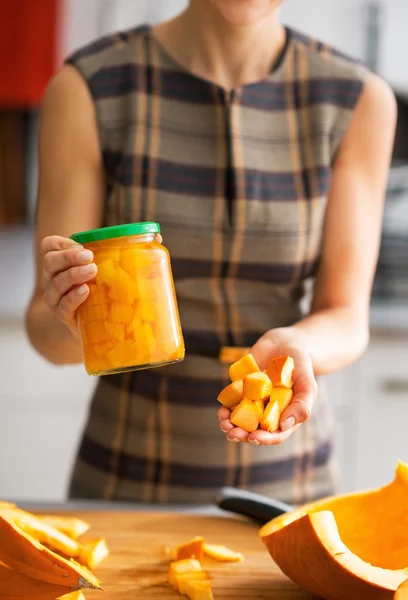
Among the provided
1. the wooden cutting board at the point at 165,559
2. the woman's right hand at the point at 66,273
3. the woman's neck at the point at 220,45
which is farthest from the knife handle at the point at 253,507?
the woman's neck at the point at 220,45

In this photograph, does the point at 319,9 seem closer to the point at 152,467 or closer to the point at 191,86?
the point at 191,86

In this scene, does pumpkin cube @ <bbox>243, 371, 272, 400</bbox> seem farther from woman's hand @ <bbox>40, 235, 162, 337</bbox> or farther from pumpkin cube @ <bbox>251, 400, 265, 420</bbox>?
woman's hand @ <bbox>40, 235, 162, 337</bbox>

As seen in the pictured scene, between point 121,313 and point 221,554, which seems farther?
point 221,554

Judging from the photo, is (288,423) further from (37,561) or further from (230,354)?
(230,354)

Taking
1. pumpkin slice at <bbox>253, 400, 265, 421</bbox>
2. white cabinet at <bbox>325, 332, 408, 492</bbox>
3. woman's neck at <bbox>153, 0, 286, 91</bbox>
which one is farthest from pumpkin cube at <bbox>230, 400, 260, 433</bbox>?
white cabinet at <bbox>325, 332, 408, 492</bbox>

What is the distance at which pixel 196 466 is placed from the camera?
133 centimetres

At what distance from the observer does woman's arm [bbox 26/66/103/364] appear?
1171mm

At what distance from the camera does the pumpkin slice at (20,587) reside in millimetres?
826

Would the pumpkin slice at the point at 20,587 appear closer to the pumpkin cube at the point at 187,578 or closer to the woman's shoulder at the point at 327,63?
the pumpkin cube at the point at 187,578

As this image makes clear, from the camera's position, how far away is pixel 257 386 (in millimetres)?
857

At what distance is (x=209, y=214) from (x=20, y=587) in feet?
A: 1.99

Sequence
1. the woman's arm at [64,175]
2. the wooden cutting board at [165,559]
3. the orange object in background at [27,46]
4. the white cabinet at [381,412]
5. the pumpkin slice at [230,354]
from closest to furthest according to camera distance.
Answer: the wooden cutting board at [165,559]
the woman's arm at [64,175]
the pumpkin slice at [230,354]
the white cabinet at [381,412]
the orange object in background at [27,46]

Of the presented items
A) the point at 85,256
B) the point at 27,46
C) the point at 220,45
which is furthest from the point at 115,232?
the point at 27,46

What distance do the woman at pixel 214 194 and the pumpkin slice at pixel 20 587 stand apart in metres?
0.44
